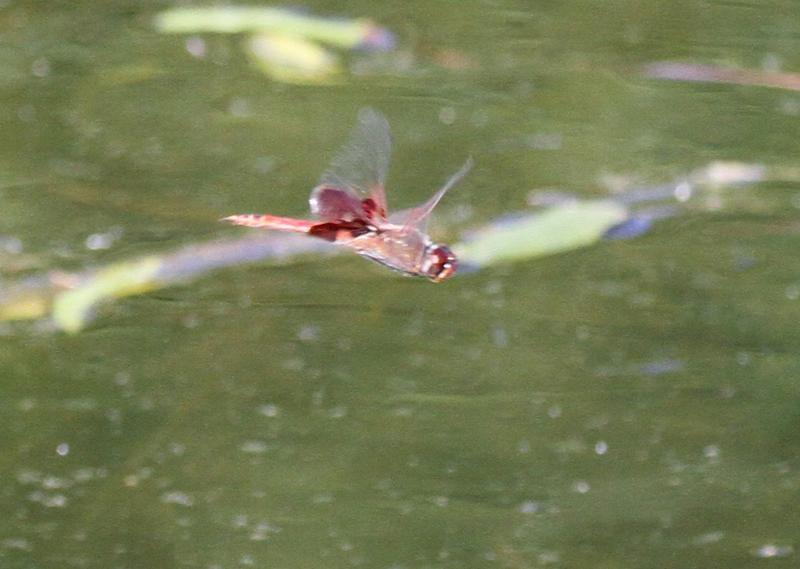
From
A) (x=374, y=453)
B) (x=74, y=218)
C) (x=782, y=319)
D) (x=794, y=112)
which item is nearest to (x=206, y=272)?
(x=74, y=218)

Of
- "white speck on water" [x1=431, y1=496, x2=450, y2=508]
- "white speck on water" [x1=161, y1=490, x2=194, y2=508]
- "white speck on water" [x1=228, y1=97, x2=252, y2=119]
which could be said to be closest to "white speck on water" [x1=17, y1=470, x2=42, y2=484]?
→ "white speck on water" [x1=161, y1=490, x2=194, y2=508]

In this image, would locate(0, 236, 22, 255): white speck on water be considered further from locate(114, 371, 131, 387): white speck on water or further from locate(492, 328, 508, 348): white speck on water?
locate(492, 328, 508, 348): white speck on water

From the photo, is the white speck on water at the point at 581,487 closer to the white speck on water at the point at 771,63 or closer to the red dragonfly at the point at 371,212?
the red dragonfly at the point at 371,212

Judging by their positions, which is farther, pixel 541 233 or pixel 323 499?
pixel 541 233

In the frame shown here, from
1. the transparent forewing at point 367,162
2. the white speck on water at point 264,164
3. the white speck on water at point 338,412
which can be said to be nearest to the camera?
the transparent forewing at point 367,162

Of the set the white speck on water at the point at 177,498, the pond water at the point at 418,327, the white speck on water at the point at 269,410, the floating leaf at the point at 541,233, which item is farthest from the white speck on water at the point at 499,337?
the white speck on water at the point at 177,498

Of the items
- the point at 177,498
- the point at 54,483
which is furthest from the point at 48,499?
the point at 177,498

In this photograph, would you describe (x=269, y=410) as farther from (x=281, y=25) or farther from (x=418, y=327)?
(x=281, y=25)
